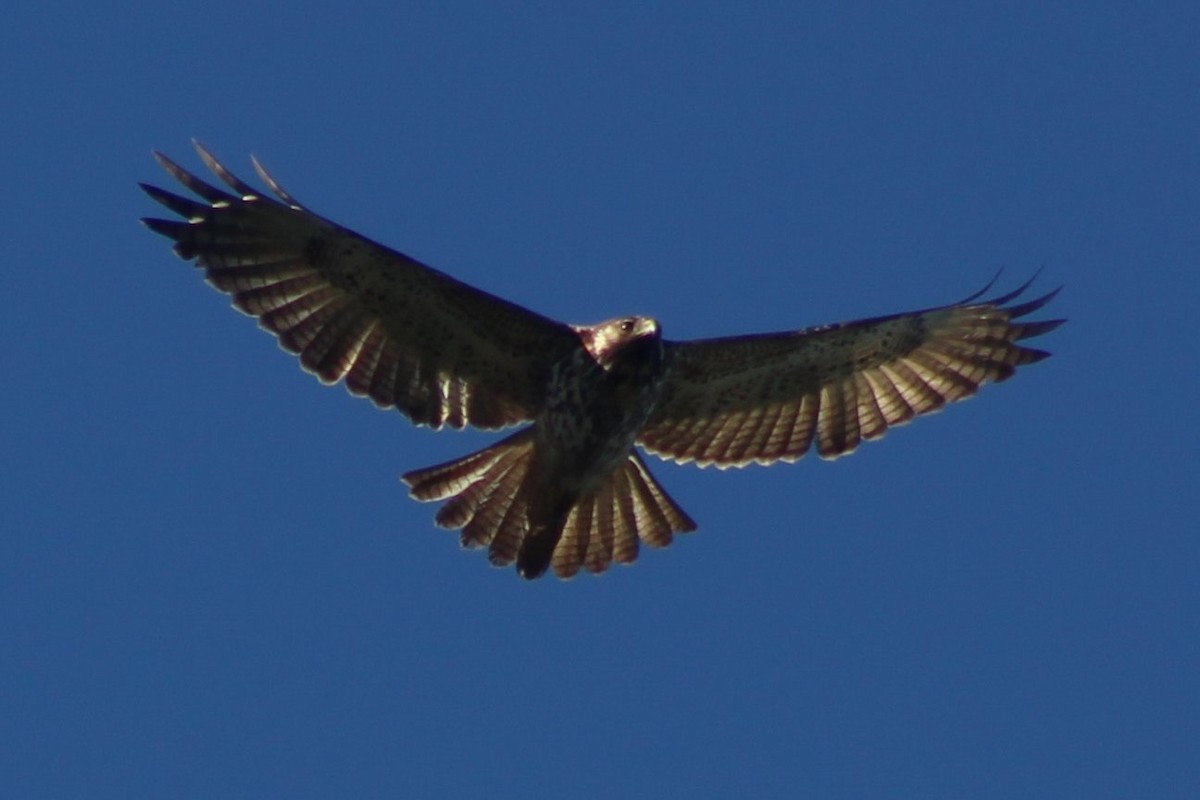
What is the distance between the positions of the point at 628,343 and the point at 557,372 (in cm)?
73

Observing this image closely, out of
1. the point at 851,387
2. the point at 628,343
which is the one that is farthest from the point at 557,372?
the point at 851,387

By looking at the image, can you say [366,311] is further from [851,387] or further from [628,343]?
[851,387]

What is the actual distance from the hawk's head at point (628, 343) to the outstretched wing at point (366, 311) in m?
0.29

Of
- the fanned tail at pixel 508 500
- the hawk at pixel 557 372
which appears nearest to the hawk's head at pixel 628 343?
the hawk at pixel 557 372

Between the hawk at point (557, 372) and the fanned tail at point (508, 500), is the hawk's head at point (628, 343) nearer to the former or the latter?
the hawk at point (557, 372)

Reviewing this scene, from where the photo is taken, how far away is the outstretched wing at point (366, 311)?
16.3m

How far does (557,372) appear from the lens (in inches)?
656

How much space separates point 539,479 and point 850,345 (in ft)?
7.85

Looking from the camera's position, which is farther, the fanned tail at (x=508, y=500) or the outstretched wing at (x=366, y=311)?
the fanned tail at (x=508, y=500)

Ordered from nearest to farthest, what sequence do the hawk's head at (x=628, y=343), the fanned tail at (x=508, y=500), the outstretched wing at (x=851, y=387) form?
the hawk's head at (x=628, y=343)
the fanned tail at (x=508, y=500)
the outstretched wing at (x=851, y=387)

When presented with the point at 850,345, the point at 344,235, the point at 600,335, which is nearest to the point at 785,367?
the point at 850,345

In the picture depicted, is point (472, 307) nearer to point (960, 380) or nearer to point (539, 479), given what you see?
point (539, 479)

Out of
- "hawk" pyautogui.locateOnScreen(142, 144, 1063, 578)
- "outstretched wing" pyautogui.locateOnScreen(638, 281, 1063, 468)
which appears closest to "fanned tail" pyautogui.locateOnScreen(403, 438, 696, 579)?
"hawk" pyautogui.locateOnScreen(142, 144, 1063, 578)

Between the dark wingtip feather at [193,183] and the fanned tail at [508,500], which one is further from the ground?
the dark wingtip feather at [193,183]
